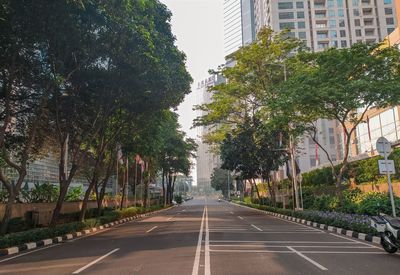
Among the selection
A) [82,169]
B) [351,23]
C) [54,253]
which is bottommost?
[54,253]

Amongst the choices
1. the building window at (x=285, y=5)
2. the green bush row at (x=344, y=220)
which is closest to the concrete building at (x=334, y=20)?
the building window at (x=285, y=5)

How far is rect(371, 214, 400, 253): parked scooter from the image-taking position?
1112 cm

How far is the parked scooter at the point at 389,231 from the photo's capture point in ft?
36.5

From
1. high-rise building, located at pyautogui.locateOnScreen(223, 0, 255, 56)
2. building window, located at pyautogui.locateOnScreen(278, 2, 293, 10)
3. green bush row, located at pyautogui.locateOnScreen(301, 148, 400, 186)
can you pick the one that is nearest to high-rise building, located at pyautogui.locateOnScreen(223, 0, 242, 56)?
high-rise building, located at pyautogui.locateOnScreen(223, 0, 255, 56)

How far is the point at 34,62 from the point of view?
1609 cm

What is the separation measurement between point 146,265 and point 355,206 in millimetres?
14933

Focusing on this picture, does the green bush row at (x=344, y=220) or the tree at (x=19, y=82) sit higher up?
the tree at (x=19, y=82)

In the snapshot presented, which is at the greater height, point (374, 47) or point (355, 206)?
point (374, 47)

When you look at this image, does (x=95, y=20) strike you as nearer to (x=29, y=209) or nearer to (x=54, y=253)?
(x=54, y=253)

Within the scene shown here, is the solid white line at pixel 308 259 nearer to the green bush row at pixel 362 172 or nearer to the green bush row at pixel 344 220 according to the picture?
the green bush row at pixel 344 220

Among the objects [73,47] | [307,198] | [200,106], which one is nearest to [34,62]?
[73,47]

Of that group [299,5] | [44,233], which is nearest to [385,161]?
[44,233]

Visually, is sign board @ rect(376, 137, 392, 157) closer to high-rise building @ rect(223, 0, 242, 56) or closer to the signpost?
the signpost

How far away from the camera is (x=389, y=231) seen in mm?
11453
